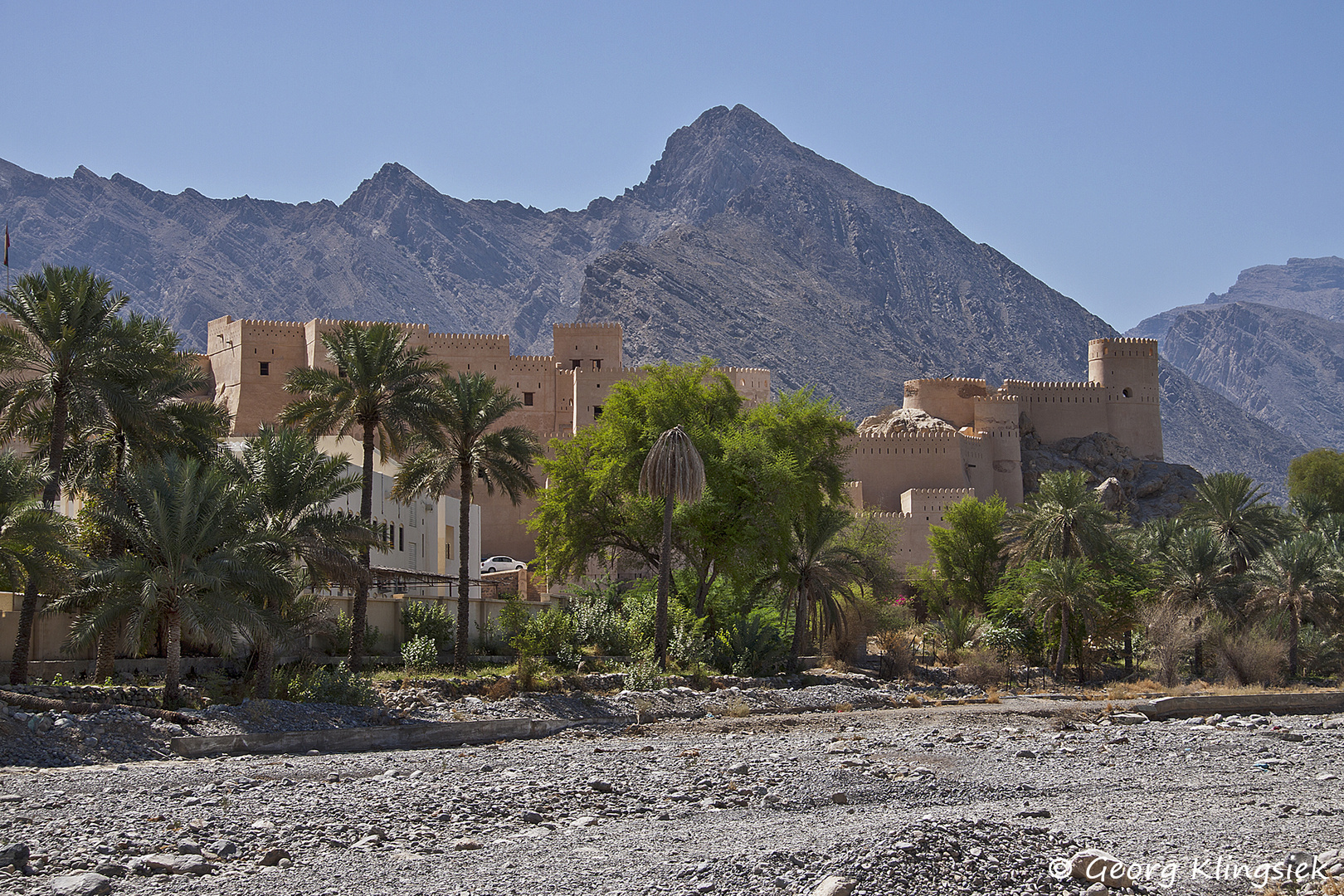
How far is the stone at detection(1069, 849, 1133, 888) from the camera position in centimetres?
1073

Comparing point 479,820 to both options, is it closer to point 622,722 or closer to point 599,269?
point 622,722

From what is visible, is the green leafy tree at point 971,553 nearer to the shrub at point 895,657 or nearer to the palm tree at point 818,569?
the shrub at point 895,657

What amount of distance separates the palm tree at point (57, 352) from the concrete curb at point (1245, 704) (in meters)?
20.6

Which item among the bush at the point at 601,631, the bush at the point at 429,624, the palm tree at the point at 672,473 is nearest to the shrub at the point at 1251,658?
the palm tree at the point at 672,473

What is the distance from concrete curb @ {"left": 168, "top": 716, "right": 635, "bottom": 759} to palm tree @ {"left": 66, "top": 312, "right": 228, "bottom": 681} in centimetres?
368

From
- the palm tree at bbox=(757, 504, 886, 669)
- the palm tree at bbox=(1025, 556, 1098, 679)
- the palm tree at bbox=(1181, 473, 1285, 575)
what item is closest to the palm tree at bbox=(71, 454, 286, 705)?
the palm tree at bbox=(757, 504, 886, 669)

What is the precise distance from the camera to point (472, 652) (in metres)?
28.1

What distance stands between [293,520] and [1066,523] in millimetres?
22190

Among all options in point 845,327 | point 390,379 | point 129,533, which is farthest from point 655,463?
point 845,327

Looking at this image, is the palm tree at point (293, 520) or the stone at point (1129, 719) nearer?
the palm tree at point (293, 520)

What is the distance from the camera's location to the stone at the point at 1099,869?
35.2 ft

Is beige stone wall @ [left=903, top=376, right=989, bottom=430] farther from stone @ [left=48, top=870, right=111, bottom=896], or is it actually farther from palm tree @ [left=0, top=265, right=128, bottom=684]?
stone @ [left=48, top=870, right=111, bottom=896]

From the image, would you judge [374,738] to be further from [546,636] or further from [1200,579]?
[1200,579]

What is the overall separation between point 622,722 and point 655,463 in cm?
603
